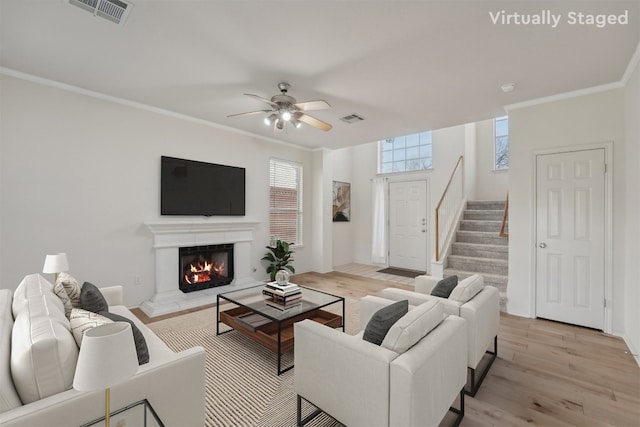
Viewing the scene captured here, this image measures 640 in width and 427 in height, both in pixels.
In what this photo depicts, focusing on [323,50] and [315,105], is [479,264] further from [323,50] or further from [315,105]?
[323,50]

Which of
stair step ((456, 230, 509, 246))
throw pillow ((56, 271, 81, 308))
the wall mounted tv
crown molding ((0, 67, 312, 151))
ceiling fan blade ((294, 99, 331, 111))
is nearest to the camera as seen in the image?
throw pillow ((56, 271, 81, 308))

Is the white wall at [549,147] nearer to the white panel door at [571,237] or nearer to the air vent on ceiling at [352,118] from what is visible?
the white panel door at [571,237]

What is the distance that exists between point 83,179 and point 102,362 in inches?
134

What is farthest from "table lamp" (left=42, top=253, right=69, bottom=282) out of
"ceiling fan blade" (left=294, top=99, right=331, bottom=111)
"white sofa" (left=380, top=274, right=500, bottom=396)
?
"white sofa" (left=380, top=274, right=500, bottom=396)

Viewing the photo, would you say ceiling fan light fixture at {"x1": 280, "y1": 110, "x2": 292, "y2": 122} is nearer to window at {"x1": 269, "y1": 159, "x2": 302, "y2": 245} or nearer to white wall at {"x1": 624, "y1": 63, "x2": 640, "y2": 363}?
window at {"x1": 269, "y1": 159, "x2": 302, "y2": 245}

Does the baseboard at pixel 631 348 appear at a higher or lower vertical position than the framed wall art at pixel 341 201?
lower

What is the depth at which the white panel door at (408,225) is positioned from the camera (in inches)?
258

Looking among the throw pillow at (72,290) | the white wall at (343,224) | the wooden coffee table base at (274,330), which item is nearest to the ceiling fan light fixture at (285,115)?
the wooden coffee table base at (274,330)

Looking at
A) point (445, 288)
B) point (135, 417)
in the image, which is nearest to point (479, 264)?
point (445, 288)

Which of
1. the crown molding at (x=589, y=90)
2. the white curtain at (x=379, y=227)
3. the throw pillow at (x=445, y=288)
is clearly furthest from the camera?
the white curtain at (x=379, y=227)

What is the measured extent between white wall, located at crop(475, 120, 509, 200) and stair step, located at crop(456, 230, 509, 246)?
1.78 m

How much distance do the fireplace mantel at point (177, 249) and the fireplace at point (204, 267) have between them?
100 mm

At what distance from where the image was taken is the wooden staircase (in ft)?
14.2

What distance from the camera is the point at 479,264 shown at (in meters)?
4.54
